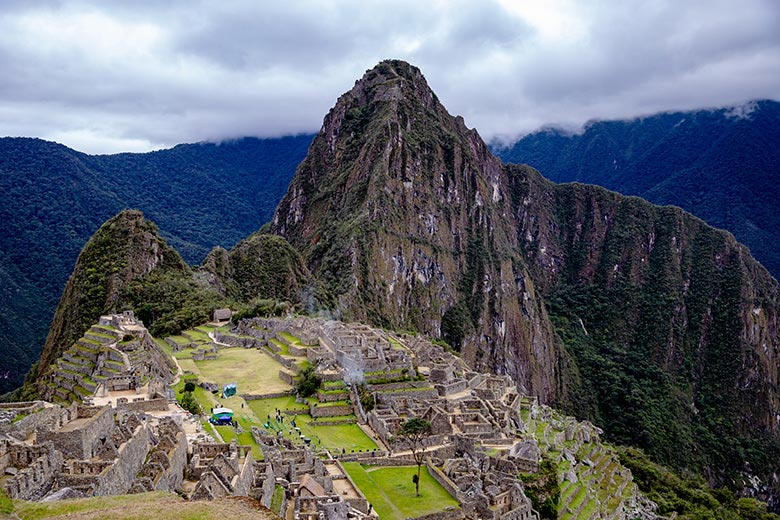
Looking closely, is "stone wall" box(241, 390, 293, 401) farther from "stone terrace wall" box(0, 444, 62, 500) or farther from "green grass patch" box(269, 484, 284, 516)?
"stone terrace wall" box(0, 444, 62, 500)

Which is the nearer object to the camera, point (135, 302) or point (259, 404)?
point (259, 404)

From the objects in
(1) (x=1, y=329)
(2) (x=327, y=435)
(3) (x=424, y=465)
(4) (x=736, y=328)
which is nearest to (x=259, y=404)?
(2) (x=327, y=435)

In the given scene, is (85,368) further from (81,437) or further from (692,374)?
(692,374)

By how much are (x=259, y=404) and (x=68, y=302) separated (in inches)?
1748

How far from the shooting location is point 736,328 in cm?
18425

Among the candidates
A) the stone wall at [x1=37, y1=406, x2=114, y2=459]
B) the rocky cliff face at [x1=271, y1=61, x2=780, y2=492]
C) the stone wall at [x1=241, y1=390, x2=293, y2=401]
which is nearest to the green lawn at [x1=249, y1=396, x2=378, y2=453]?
the stone wall at [x1=241, y1=390, x2=293, y2=401]

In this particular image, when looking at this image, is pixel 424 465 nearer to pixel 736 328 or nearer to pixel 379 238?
pixel 379 238

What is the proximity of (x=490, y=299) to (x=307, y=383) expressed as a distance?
4805 inches

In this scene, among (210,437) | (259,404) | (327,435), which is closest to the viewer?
(210,437)

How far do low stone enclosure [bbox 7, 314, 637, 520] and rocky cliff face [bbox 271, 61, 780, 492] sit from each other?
64257 millimetres

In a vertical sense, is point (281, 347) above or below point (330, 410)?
above

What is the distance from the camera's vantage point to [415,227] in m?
152

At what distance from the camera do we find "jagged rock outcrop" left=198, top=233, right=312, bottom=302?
99250 millimetres

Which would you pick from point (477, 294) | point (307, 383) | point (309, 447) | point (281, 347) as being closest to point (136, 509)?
point (309, 447)
